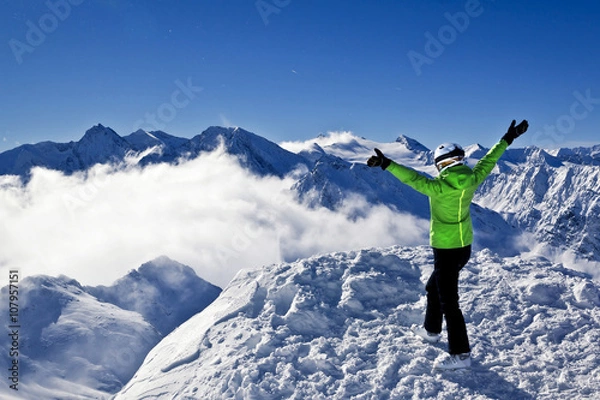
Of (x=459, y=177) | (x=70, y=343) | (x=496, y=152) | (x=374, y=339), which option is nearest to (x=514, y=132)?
(x=496, y=152)

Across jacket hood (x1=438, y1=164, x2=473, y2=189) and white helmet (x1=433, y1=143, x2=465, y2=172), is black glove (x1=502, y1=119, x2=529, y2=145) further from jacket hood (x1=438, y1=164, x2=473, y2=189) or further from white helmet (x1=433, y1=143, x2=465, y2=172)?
jacket hood (x1=438, y1=164, x2=473, y2=189)

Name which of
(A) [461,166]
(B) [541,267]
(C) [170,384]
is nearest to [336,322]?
(C) [170,384]

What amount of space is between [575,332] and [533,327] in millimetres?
556

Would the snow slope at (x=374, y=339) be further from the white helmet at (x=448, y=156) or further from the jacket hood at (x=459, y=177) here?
the white helmet at (x=448, y=156)

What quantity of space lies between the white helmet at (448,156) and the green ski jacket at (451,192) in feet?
0.36

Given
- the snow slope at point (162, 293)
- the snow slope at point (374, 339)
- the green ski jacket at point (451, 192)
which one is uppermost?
the green ski jacket at point (451, 192)

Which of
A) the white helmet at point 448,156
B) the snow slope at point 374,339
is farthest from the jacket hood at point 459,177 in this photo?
the snow slope at point 374,339

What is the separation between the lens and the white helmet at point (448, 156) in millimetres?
5305

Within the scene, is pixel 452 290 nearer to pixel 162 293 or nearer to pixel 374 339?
pixel 374 339

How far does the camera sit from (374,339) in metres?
6.55

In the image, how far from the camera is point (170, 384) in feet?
21.5

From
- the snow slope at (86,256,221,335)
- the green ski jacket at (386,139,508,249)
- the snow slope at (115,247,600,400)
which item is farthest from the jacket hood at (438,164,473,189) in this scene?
the snow slope at (86,256,221,335)

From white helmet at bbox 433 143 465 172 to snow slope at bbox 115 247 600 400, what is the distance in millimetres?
2631

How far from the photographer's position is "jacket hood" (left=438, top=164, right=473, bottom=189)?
16.5ft
